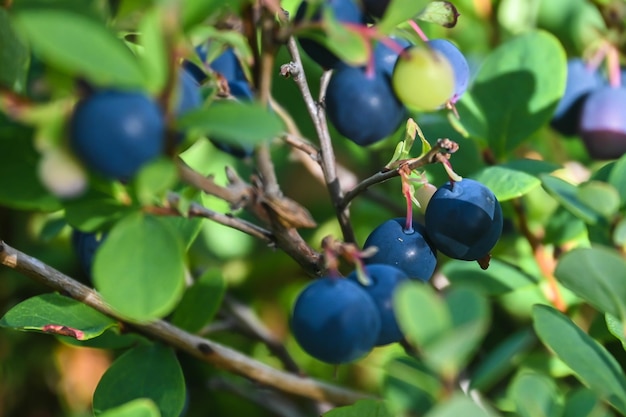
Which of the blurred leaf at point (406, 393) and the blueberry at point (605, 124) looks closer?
the blurred leaf at point (406, 393)

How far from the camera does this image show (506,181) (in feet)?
3.12

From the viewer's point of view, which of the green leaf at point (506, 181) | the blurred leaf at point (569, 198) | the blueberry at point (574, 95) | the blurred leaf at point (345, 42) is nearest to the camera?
the blurred leaf at point (345, 42)

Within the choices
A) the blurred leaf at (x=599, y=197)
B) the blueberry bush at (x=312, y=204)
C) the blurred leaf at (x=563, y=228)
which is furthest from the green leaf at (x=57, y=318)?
the blurred leaf at (x=563, y=228)

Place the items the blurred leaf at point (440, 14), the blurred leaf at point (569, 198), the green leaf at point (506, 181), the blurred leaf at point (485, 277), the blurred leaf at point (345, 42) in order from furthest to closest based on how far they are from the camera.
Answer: the blurred leaf at point (485, 277)
the green leaf at point (506, 181)
the blurred leaf at point (440, 14)
the blurred leaf at point (569, 198)
the blurred leaf at point (345, 42)

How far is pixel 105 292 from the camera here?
22.1 inches

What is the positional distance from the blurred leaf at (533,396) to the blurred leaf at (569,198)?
13cm

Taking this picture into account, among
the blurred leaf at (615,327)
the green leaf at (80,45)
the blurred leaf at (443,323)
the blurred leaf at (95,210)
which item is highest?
the green leaf at (80,45)

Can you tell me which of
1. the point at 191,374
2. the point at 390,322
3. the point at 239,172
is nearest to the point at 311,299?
the point at 390,322

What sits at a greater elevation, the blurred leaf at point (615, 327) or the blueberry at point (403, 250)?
the blueberry at point (403, 250)

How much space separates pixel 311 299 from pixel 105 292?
163 mm

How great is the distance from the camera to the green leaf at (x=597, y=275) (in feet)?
2.01

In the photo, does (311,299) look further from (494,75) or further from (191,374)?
(191,374)

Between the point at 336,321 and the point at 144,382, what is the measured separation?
0.30 m

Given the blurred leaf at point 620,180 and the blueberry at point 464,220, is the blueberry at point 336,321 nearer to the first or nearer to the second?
the blueberry at point 464,220
